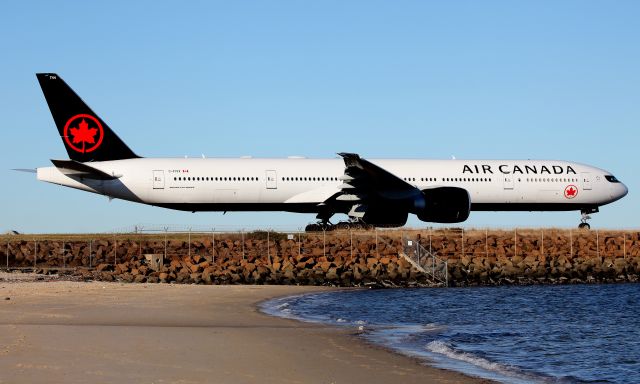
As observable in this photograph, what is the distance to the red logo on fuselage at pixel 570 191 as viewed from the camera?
5625cm

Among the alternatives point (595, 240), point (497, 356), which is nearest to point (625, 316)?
point (497, 356)

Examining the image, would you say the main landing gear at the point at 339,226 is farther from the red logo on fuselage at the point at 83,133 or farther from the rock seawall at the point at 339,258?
the red logo on fuselage at the point at 83,133

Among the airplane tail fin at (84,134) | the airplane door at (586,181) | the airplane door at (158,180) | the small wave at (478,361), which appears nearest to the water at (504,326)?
the small wave at (478,361)

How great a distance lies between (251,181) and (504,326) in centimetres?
2777

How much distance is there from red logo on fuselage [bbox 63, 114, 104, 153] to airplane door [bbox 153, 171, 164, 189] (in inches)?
147

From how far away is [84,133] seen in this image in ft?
170

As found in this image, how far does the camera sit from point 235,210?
52656 millimetres

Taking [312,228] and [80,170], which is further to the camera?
[312,228]

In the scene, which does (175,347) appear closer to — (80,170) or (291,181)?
(80,170)

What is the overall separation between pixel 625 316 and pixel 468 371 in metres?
14.0

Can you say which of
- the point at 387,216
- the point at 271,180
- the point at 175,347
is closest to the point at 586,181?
the point at 387,216

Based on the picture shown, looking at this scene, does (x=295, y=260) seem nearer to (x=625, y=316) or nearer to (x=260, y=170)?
(x=260, y=170)

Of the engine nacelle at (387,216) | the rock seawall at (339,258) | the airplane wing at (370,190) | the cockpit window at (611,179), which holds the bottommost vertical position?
the rock seawall at (339,258)

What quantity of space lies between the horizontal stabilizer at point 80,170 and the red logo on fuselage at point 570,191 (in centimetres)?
2538
